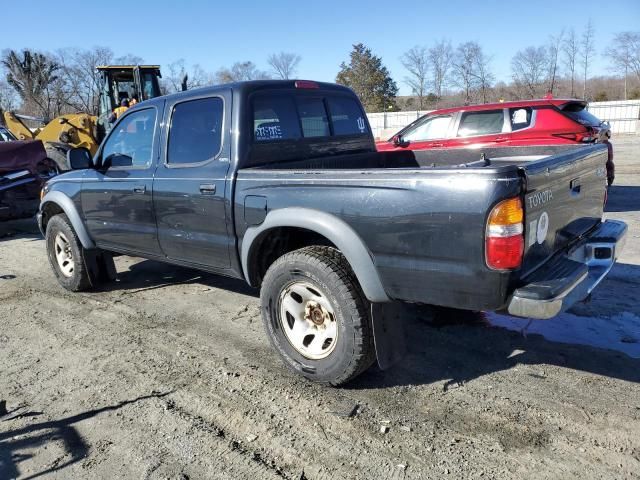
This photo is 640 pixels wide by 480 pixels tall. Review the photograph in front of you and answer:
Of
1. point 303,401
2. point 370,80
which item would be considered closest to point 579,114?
point 303,401

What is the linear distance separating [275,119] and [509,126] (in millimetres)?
5645

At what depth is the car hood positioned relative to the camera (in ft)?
27.6

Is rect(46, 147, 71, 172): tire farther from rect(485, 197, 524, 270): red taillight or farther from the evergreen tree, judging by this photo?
the evergreen tree

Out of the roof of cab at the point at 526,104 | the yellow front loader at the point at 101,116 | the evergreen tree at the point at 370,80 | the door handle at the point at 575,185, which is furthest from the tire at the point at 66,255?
the evergreen tree at the point at 370,80

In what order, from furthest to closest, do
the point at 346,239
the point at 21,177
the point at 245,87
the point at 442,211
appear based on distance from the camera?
the point at 21,177 → the point at 245,87 → the point at 346,239 → the point at 442,211

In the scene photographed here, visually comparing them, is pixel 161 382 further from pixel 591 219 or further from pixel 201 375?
pixel 591 219

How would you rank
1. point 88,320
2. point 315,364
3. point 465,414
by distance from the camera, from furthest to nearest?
point 88,320
point 315,364
point 465,414

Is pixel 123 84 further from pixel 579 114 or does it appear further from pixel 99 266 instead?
pixel 579 114

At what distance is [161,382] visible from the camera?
3.63m

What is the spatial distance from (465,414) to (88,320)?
11.4ft

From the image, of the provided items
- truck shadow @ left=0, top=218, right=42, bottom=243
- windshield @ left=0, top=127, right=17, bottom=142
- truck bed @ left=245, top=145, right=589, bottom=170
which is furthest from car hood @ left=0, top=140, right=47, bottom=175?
truck bed @ left=245, top=145, right=589, bottom=170

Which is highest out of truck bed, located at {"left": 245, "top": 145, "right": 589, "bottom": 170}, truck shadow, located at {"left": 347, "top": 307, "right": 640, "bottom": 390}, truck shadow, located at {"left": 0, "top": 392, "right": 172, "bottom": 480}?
truck bed, located at {"left": 245, "top": 145, "right": 589, "bottom": 170}

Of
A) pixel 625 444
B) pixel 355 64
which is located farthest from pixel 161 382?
pixel 355 64

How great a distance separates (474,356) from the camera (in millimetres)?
3852
